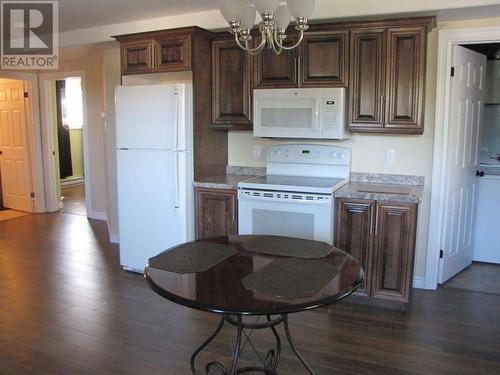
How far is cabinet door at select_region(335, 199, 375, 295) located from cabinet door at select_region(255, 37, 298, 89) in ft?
3.63

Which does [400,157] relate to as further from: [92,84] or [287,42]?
[92,84]

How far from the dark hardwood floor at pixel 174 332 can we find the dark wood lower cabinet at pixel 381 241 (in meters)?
0.19

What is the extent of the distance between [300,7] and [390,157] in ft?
6.39

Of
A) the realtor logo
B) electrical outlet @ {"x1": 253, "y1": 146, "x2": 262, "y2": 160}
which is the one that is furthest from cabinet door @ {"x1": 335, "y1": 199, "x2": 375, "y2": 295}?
the realtor logo

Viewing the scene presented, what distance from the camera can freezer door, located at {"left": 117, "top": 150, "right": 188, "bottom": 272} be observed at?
3.85 m

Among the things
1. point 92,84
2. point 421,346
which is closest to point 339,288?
point 421,346

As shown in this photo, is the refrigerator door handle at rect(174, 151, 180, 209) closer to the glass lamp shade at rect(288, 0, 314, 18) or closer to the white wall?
the white wall

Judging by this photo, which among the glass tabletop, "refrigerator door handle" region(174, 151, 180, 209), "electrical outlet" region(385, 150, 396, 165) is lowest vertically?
the glass tabletop

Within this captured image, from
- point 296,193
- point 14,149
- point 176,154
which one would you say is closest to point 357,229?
point 296,193

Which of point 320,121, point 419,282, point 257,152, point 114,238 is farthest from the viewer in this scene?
point 114,238

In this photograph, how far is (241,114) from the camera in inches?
155

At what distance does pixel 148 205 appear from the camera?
4.01m

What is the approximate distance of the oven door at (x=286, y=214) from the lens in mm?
3330

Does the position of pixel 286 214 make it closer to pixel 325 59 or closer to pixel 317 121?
pixel 317 121
